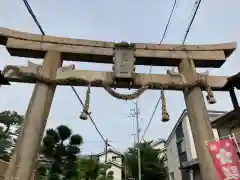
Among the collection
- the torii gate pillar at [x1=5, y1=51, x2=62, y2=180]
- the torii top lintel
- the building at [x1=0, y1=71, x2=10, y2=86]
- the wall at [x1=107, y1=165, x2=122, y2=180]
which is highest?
the wall at [x1=107, y1=165, x2=122, y2=180]

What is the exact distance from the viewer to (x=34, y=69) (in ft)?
20.4

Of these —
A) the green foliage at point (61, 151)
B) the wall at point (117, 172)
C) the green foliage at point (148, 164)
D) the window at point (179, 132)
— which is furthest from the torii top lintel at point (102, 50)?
the wall at point (117, 172)

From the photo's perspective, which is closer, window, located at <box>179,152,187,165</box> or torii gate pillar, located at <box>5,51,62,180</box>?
torii gate pillar, located at <box>5,51,62,180</box>

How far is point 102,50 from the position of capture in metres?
6.70

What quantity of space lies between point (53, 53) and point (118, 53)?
6.01ft

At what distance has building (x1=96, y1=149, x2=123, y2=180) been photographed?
39000 millimetres

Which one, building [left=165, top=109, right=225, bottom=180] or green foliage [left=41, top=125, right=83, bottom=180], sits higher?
building [left=165, top=109, right=225, bottom=180]

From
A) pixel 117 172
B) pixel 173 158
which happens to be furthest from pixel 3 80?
pixel 117 172

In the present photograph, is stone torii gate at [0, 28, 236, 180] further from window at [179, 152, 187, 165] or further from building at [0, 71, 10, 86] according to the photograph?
window at [179, 152, 187, 165]

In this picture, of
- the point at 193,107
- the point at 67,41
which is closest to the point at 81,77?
the point at 67,41

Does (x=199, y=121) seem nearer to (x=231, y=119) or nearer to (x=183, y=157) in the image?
(x=231, y=119)

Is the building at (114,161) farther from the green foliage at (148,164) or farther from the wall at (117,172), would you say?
the green foliage at (148,164)

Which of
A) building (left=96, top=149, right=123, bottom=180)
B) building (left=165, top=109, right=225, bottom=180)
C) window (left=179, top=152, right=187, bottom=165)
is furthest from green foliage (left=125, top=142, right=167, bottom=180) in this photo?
window (left=179, top=152, right=187, bottom=165)

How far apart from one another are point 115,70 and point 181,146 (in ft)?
57.0
